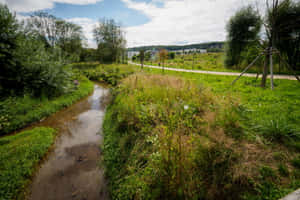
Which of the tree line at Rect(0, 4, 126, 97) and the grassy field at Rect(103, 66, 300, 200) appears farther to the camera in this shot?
the tree line at Rect(0, 4, 126, 97)

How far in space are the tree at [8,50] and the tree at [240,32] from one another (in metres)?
18.8

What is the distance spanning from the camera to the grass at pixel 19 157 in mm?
3041

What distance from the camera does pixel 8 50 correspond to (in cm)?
650

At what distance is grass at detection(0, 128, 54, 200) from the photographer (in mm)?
3041

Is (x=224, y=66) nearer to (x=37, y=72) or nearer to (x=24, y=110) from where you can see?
(x=37, y=72)

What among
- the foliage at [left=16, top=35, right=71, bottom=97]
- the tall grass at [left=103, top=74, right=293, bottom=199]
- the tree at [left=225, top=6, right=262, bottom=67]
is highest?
the tree at [left=225, top=6, right=262, bottom=67]

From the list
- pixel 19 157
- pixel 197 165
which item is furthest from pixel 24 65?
pixel 197 165

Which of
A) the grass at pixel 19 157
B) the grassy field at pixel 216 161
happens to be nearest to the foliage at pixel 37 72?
the grass at pixel 19 157

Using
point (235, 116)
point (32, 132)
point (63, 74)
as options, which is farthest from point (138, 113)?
point (63, 74)

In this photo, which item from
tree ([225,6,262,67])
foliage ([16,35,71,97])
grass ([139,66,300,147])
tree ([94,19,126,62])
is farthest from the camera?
tree ([94,19,126,62])

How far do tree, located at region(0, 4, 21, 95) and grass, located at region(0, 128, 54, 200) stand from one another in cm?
385

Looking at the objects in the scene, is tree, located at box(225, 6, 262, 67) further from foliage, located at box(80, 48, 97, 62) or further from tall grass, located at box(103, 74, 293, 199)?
foliage, located at box(80, 48, 97, 62)

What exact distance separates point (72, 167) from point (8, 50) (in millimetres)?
7047

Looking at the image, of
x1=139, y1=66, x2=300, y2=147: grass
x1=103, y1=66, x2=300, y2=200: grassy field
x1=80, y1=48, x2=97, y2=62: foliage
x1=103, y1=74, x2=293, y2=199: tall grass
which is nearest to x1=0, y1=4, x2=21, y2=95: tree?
x1=103, y1=66, x2=300, y2=200: grassy field
